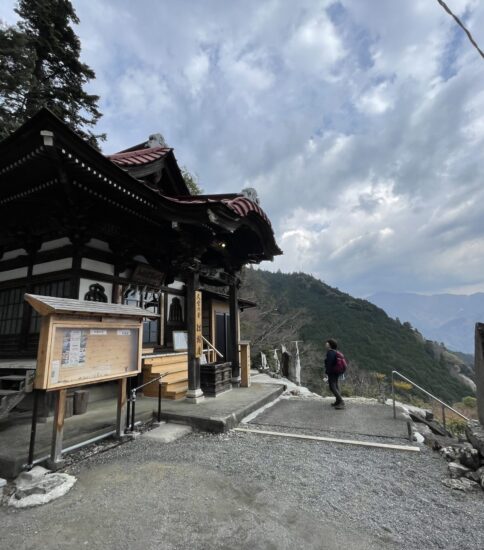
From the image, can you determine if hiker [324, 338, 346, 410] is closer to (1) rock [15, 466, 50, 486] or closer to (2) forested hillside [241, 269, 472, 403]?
(1) rock [15, 466, 50, 486]

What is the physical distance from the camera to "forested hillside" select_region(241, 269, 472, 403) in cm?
3262

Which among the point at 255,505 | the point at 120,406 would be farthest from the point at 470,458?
the point at 120,406

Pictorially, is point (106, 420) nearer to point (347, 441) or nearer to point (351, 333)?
point (347, 441)

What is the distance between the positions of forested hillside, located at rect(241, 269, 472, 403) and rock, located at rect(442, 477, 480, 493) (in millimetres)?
23619

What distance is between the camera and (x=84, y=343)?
4.29 metres

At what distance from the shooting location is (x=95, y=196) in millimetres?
5766

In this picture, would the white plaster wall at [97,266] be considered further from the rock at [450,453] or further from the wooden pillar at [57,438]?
the rock at [450,453]

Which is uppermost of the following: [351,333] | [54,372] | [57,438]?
[351,333]

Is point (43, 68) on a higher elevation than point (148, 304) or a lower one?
higher

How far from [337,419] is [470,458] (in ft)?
8.26

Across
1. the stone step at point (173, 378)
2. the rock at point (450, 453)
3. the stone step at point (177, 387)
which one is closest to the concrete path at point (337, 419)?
the rock at point (450, 453)

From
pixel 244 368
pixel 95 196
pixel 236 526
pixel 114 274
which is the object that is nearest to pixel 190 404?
pixel 244 368

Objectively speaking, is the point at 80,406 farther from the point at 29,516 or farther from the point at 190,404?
the point at 29,516

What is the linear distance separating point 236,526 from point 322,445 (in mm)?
2407
